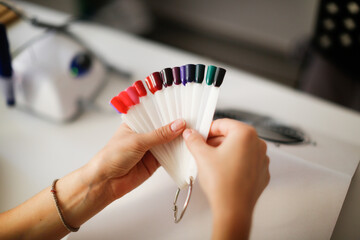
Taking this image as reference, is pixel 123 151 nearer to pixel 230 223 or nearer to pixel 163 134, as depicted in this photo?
pixel 163 134

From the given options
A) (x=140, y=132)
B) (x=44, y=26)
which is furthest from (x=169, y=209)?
(x=44, y=26)

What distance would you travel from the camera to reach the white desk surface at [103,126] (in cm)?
58

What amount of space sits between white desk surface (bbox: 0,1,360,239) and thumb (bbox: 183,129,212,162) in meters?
0.15

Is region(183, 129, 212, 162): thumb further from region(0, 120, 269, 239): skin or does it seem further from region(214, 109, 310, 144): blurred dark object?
region(214, 109, 310, 144): blurred dark object

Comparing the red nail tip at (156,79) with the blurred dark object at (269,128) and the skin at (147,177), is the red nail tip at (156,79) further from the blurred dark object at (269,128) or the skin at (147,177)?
the blurred dark object at (269,128)

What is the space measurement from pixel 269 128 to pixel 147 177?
0.25m

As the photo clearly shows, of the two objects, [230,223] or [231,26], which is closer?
[230,223]

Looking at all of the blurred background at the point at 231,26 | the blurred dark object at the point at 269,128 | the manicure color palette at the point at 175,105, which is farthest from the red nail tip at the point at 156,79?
the blurred background at the point at 231,26

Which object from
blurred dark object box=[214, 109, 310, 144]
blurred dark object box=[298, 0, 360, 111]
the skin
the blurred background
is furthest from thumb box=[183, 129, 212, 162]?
the blurred background

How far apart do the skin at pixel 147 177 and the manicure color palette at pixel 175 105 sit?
0.07 feet

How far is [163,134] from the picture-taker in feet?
1.46

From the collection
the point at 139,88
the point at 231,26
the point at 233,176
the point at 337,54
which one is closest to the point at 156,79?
the point at 139,88

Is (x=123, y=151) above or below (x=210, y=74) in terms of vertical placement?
below

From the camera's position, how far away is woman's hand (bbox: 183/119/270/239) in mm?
365
